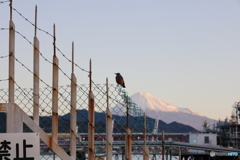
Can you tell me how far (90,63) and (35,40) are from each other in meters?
1.05

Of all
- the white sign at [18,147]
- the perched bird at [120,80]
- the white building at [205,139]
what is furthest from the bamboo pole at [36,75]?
the white building at [205,139]

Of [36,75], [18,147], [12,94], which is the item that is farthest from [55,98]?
[18,147]

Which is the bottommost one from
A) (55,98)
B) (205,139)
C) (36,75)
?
(205,139)

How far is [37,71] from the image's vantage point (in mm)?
8914

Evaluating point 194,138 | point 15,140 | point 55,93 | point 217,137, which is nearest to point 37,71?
point 55,93

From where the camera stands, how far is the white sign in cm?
796

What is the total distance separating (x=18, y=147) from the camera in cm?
798

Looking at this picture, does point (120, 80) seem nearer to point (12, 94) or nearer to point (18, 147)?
point (12, 94)

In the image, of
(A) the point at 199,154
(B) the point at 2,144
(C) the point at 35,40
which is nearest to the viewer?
(B) the point at 2,144

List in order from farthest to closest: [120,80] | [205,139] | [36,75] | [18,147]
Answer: [205,139] < [120,80] < [36,75] < [18,147]

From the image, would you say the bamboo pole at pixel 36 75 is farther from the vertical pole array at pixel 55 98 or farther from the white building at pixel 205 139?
the white building at pixel 205 139

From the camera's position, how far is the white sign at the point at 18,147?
796 cm

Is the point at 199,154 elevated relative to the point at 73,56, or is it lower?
lower

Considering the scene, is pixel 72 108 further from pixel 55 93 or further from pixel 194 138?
pixel 194 138
